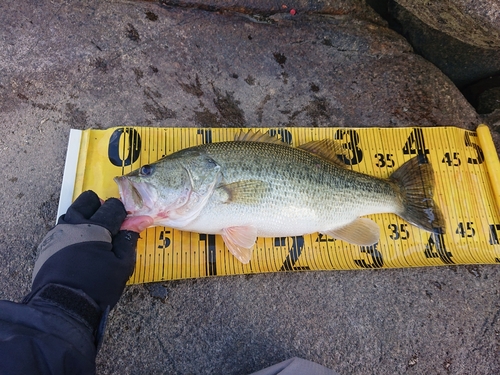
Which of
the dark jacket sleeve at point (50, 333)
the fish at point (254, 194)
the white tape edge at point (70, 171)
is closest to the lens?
the dark jacket sleeve at point (50, 333)

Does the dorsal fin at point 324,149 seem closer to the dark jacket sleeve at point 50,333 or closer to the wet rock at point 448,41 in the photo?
the wet rock at point 448,41

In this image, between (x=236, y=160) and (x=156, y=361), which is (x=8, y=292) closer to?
(x=156, y=361)

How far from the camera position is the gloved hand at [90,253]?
6.61 ft

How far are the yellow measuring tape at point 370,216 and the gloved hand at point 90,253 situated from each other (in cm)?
35

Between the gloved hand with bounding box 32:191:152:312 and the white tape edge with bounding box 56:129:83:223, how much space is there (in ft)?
1.35

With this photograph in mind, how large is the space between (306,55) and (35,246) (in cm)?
284

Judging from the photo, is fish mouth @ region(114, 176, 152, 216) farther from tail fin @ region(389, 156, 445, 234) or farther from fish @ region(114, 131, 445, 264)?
tail fin @ region(389, 156, 445, 234)

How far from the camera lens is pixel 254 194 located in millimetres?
2406

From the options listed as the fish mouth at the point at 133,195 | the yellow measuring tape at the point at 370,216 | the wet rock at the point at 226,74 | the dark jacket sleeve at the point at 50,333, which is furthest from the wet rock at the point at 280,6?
the dark jacket sleeve at the point at 50,333

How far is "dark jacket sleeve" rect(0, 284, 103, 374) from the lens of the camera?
5.13ft

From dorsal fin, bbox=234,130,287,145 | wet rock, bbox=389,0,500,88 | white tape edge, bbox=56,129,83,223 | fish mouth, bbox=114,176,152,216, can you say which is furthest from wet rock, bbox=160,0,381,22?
fish mouth, bbox=114,176,152,216

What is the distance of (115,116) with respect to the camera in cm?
293

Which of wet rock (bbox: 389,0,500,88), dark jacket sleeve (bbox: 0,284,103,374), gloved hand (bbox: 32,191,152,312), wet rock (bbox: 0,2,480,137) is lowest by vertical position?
dark jacket sleeve (bbox: 0,284,103,374)

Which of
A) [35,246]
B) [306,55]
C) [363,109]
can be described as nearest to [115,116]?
[35,246]
